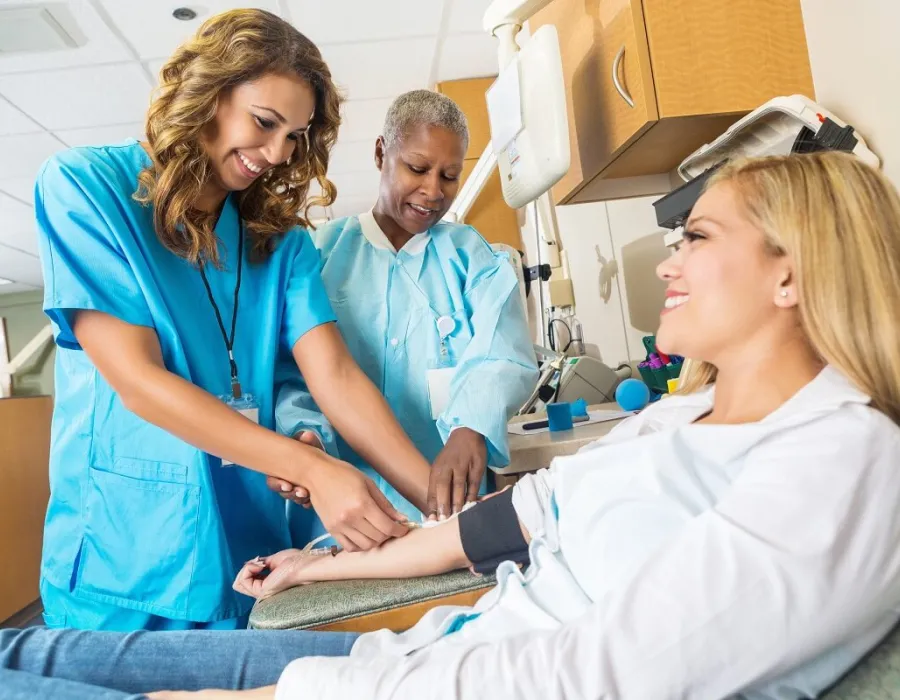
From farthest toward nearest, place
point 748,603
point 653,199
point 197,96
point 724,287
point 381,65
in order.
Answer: point 381,65 < point 653,199 < point 197,96 < point 724,287 < point 748,603

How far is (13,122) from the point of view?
3.90 meters

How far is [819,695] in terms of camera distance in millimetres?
619

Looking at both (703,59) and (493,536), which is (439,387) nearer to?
(493,536)

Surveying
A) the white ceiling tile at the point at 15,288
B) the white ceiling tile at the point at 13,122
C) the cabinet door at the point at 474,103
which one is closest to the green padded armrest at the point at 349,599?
the cabinet door at the point at 474,103

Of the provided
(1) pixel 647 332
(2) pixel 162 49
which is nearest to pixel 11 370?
(2) pixel 162 49

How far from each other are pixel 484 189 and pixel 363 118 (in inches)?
42.5

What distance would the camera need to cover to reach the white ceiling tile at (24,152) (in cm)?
414

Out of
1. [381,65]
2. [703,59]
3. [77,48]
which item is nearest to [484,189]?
[381,65]

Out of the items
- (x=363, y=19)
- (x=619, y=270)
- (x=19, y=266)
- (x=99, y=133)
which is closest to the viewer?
(x=619, y=270)

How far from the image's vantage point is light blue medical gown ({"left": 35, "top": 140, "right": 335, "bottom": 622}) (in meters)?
1.13

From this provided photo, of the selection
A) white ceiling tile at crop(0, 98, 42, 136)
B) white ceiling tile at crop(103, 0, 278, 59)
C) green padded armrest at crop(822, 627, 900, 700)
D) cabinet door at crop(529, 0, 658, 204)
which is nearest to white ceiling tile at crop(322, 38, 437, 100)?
white ceiling tile at crop(103, 0, 278, 59)

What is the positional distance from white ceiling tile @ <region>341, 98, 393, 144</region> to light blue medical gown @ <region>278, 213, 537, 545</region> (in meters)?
2.44

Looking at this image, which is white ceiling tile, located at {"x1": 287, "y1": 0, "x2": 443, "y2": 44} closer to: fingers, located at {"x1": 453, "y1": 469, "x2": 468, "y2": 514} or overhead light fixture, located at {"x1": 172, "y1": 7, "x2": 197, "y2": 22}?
overhead light fixture, located at {"x1": 172, "y1": 7, "x2": 197, "y2": 22}

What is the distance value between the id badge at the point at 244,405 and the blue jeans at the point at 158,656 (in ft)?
1.11
